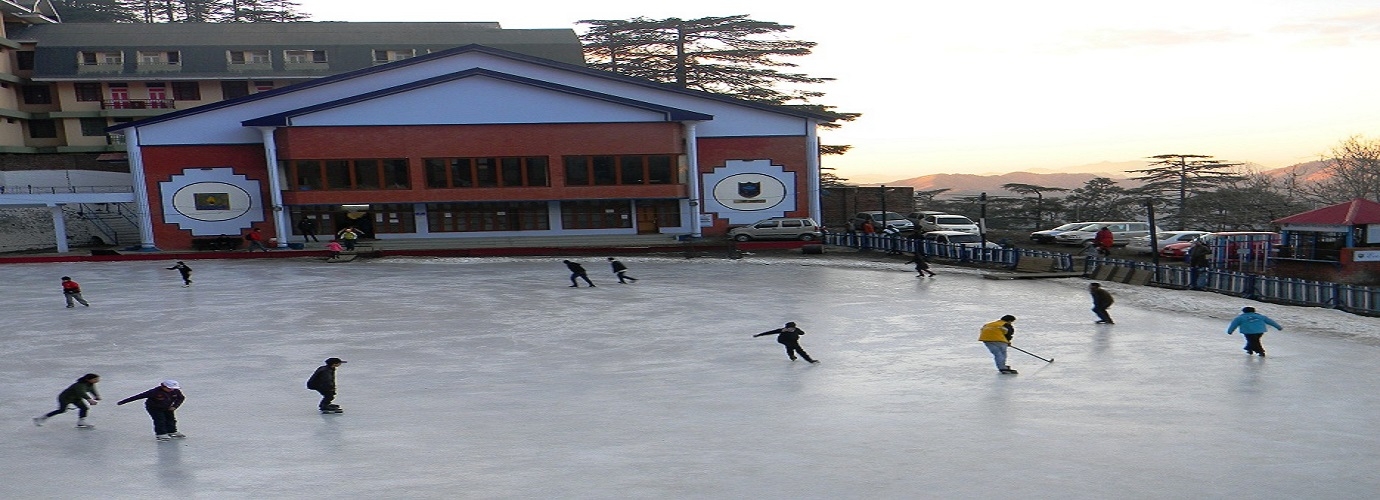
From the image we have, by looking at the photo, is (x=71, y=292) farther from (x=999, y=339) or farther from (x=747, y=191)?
(x=747, y=191)

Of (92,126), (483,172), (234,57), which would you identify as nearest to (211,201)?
(483,172)

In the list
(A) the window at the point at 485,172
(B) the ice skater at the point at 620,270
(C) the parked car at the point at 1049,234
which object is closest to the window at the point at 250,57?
(A) the window at the point at 485,172

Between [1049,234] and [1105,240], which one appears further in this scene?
[1049,234]

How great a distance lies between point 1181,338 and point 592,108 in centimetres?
2743

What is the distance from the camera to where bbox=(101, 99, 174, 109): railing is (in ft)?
174

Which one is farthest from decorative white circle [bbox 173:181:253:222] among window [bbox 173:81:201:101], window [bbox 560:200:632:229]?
window [bbox 173:81:201:101]

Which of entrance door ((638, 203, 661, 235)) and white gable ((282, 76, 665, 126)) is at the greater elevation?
white gable ((282, 76, 665, 126))

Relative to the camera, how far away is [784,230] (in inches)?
1458

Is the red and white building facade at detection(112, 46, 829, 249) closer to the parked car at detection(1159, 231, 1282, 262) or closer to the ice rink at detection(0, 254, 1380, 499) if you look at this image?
the ice rink at detection(0, 254, 1380, 499)

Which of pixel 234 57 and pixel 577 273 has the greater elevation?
pixel 234 57

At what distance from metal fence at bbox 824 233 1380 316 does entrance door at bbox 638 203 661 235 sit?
11647 millimetres

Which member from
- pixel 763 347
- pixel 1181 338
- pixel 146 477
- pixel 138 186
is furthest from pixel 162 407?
pixel 138 186

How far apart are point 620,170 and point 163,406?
28.8 metres

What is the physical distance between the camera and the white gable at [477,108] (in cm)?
3712
